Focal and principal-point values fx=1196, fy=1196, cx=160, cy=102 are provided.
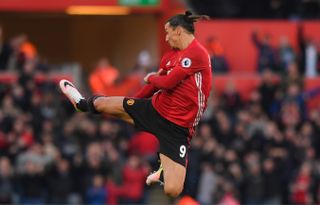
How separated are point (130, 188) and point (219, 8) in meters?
8.82

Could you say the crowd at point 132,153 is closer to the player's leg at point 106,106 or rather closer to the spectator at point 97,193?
the spectator at point 97,193

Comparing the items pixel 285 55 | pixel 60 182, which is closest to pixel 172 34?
pixel 60 182

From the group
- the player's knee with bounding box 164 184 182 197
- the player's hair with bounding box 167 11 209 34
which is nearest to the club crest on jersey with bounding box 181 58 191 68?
the player's hair with bounding box 167 11 209 34

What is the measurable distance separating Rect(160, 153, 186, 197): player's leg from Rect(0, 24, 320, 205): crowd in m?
7.15

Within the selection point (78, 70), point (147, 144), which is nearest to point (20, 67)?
point (78, 70)

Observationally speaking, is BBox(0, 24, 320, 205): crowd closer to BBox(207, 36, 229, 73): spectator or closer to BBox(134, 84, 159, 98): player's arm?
BBox(207, 36, 229, 73): spectator

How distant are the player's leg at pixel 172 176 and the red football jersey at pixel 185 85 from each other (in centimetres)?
47

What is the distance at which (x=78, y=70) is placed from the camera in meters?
25.9

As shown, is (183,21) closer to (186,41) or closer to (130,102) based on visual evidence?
(186,41)

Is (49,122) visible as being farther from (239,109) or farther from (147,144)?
(239,109)

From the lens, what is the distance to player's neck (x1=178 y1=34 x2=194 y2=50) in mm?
13727

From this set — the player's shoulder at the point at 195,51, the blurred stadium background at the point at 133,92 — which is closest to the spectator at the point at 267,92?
Result: the blurred stadium background at the point at 133,92

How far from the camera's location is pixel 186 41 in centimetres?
1375

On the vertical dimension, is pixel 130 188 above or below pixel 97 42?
below
